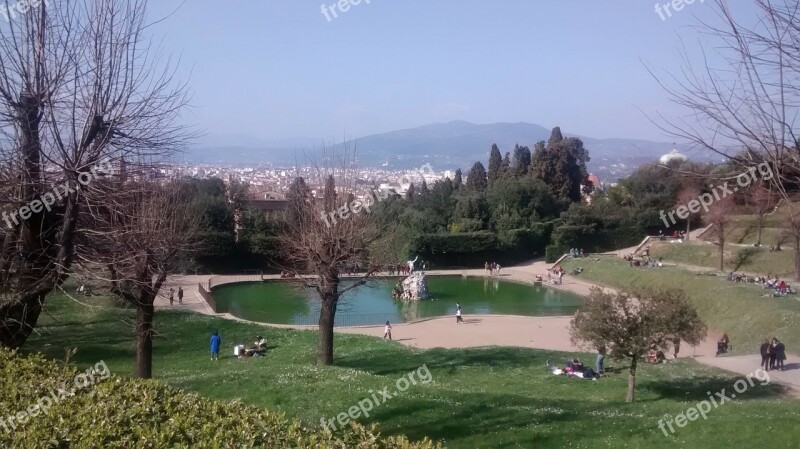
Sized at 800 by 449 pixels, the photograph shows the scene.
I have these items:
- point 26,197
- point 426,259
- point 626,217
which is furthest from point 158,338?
point 626,217

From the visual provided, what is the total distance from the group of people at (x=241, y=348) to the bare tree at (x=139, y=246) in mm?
2596

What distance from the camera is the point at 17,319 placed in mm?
6980

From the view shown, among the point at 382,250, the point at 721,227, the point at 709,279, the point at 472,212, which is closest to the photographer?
the point at 382,250

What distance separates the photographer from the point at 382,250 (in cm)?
1788

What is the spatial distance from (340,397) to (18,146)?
590 cm

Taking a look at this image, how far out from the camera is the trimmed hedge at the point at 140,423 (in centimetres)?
445

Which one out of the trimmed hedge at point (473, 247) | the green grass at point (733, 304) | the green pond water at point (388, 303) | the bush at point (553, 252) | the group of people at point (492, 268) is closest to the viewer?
the green grass at point (733, 304)

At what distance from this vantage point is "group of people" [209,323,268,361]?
1697 cm

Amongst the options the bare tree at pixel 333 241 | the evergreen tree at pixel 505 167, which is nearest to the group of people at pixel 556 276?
the evergreen tree at pixel 505 167

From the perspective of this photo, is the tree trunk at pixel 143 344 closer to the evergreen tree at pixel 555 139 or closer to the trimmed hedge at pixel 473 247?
the trimmed hedge at pixel 473 247

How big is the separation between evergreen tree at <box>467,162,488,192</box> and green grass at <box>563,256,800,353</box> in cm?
2381

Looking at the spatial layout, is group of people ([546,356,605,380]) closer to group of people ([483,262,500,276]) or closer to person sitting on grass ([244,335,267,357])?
person sitting on grass ([244,335,267,357])

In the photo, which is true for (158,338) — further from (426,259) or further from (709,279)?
(426,259)

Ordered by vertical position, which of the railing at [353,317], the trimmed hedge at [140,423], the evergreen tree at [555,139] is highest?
the evergreen tree at [555,139]
